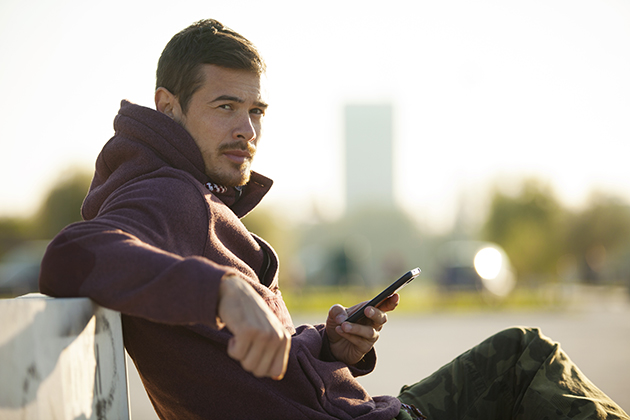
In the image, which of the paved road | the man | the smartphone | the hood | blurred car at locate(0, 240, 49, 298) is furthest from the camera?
blurred car at locate(0, 240, 49, 298)

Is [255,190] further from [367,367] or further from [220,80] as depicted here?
[367,367]

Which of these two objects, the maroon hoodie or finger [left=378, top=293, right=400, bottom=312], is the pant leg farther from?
finger [left=378, top=293, right=400, bottom=312]

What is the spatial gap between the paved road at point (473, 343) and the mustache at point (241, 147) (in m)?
4.12

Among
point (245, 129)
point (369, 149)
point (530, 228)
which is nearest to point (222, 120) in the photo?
point (245, 129)

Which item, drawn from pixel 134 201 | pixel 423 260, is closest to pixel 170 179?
pixel 134 201

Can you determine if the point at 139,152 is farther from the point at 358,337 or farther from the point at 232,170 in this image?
the point at 358,337

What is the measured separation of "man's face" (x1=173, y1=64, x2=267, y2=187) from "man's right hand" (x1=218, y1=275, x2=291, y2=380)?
1.01 m

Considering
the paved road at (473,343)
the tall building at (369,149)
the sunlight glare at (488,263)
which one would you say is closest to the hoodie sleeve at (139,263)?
the paved road at (473,343)

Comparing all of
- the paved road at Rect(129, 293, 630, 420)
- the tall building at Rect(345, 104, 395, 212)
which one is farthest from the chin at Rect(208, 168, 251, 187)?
the tall building at Rect(345, 104, 395, 212)

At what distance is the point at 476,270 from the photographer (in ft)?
78.3

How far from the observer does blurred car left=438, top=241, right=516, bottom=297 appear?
23562mm

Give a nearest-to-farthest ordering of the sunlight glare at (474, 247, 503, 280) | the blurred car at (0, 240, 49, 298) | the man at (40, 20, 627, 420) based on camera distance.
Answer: the man at (40, 20, 627, 420) → the blurred car at (0, 240, 49, 298) → the sunlight glare at (474, 247, 503, 280)

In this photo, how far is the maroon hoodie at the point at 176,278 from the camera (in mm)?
1474

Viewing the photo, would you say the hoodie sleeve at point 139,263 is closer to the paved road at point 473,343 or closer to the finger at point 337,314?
the finger at point 337,314
